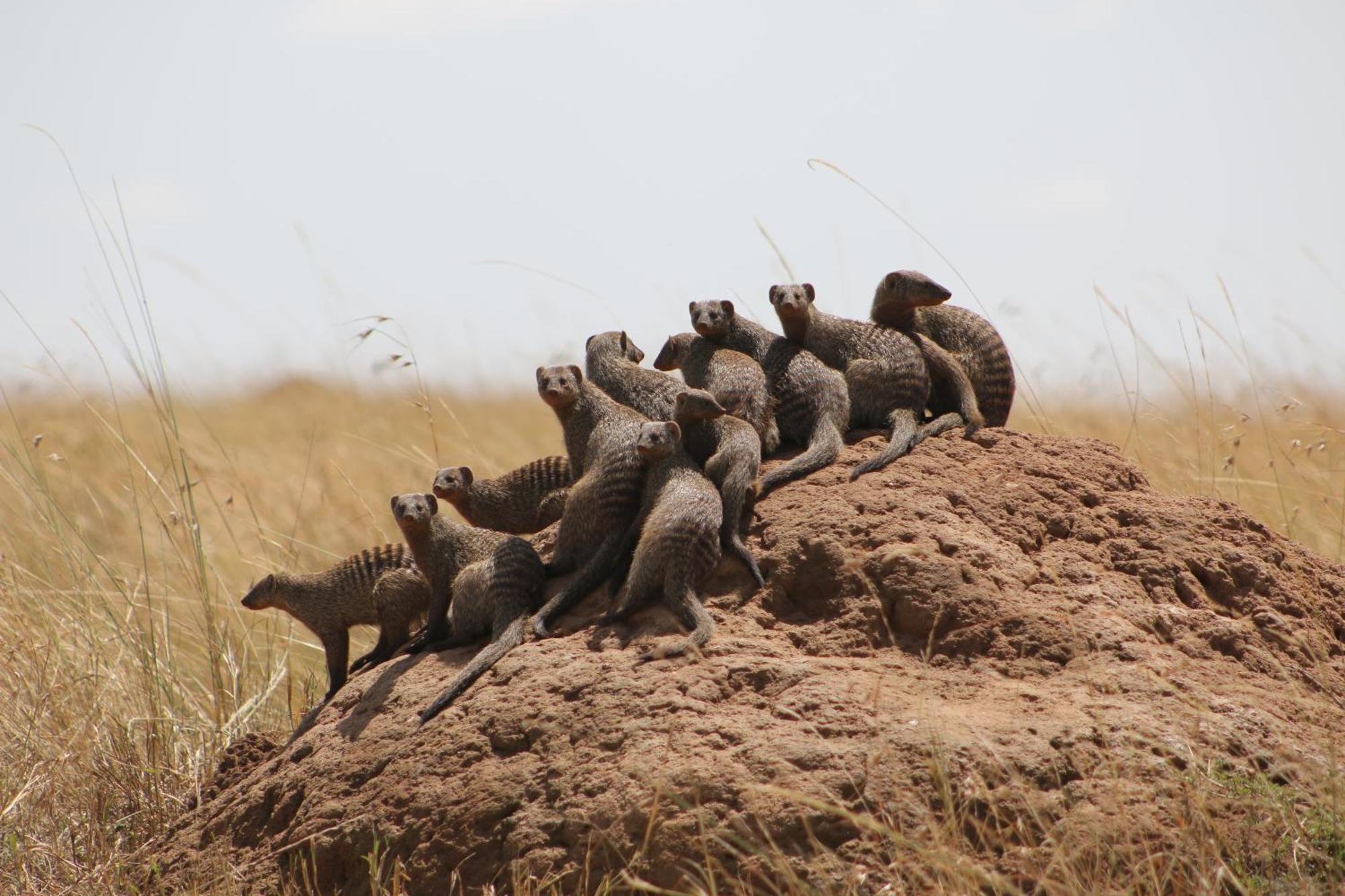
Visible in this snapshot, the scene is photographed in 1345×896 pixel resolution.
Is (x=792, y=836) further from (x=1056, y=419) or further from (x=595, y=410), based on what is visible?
(x=1056, y=419)

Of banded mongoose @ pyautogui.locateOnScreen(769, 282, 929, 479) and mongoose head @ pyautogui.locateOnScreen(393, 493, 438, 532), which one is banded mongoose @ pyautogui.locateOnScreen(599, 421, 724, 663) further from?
mongoose head @ pyautogui.locateOnScreen(393, 493, 438, 532)

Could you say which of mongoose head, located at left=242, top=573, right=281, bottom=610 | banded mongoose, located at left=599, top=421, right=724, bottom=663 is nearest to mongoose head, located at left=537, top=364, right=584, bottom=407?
banded mongoose, located at left=599, top=421, right=724, bottom=663

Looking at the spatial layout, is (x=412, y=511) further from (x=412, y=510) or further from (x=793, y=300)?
(x=793, y=300)

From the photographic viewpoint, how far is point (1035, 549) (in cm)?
440

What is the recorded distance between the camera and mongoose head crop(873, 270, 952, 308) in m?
5.66

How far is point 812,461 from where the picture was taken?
485cm

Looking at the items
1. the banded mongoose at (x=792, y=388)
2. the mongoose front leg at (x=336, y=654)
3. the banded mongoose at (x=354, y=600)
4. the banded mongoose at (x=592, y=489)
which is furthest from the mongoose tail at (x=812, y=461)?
the mongoose front leg at (x=336, y=654)

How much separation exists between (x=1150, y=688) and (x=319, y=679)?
4.17 m

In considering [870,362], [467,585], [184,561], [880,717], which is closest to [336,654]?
[467,585]

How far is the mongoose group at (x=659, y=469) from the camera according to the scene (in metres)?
4.40

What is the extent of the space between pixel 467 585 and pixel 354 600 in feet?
3.46

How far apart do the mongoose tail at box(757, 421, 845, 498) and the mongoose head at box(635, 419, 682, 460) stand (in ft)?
1.22

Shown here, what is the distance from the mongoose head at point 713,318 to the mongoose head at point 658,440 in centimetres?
119

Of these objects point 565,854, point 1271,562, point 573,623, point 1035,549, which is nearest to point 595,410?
point 573,623
